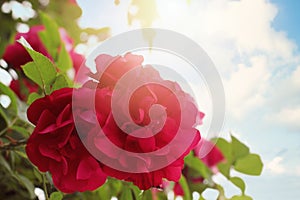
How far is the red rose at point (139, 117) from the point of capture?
37cm

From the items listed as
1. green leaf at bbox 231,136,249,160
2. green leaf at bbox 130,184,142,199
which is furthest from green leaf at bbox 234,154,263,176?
green leaf at bbox 130,184,142,199

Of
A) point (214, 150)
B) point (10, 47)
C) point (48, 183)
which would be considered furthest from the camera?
point (214, 150)

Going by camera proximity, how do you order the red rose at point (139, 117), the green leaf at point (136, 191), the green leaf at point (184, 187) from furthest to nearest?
the green leaf at point (184, 187), the green leaf at point (136, 191), the red rose at point (139, 117)

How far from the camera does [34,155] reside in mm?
396

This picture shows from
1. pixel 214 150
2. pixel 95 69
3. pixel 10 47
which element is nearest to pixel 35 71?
pixel 95 69

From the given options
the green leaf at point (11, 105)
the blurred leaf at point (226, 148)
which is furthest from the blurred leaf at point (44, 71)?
the blurred leaf at point (226, 148)

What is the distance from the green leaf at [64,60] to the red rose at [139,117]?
0.26 metres

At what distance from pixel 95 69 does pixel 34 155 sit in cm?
8

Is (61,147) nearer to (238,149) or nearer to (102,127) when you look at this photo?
(102,127)

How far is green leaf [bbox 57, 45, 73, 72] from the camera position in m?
0.66

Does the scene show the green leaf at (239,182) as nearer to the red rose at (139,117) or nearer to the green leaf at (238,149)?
the green leaf at (238,149)

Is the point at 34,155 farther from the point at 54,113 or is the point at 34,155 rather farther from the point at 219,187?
the point at 219,187

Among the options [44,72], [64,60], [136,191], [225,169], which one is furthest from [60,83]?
[225,169]

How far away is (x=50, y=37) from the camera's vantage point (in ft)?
2.25
